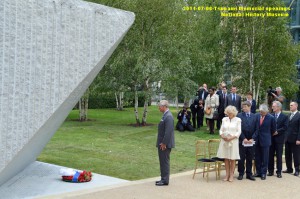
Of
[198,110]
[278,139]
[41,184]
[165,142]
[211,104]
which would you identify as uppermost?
[211,104]

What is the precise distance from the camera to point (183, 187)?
8.99 m

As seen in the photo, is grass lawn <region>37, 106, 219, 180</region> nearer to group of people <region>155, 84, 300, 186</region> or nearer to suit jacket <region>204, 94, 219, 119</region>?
suit jacket <region>204, 94, 219, 119</region>

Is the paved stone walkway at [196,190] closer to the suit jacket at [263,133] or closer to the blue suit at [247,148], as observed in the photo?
the blue suit at [247,148]

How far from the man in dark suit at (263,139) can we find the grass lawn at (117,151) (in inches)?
69.7

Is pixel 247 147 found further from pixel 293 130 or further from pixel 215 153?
pixel 293 130

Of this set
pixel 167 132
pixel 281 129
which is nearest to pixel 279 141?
pixel 281 129

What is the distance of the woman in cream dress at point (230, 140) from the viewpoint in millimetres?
9672

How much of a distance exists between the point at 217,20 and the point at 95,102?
13.2 metres

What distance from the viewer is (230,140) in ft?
31.8

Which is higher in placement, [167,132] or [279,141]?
[167,132]

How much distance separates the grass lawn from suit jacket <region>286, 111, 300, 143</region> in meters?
2.64

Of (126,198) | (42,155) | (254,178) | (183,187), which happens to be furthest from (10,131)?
(254,178)

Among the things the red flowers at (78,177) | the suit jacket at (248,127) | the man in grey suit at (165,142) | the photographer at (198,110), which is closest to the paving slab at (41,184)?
the red flowers at (78,177)

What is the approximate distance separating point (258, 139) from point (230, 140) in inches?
42.3
